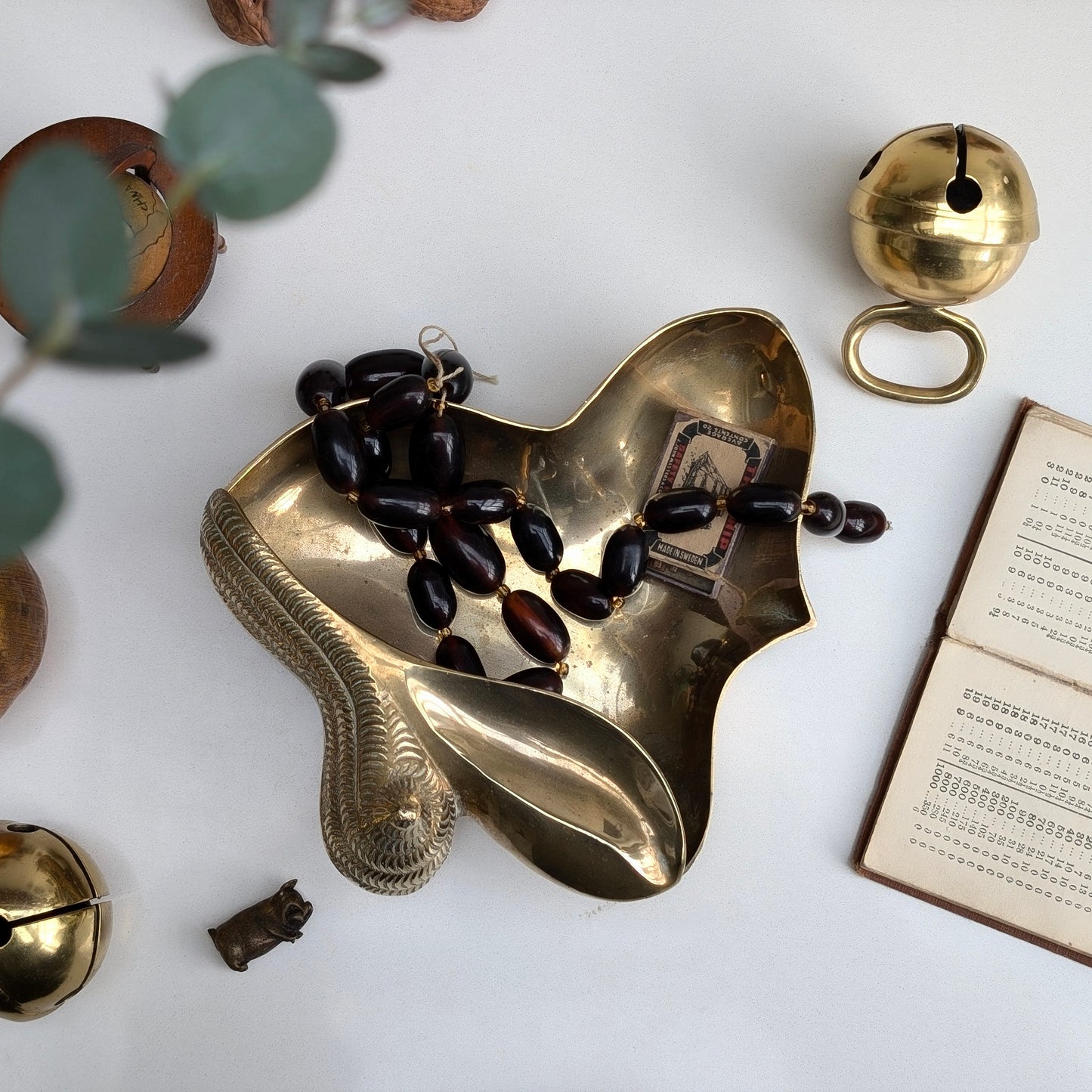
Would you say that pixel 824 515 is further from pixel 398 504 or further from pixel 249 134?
pixel 249 134

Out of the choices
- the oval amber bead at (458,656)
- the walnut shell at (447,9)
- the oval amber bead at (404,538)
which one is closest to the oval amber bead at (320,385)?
the oval amber bead at (404,538)

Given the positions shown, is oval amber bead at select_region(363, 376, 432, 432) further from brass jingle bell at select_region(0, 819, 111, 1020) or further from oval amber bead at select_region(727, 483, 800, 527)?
brass jingle bell at select_region(0, 819, 111, 1020)

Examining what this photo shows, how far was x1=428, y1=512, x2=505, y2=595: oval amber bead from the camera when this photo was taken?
2.70 ft

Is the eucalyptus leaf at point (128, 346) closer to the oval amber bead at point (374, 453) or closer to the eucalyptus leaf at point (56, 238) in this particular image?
the eucalyptus leaf at point (56, 238)

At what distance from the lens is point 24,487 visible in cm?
22

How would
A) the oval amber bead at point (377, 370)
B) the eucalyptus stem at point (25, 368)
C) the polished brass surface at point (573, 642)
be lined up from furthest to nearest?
1. the oval amber bead at point (377, 370)
2. the polished brass surface at point (573, 642)
3. the eucalyptus stem at point (25, 368)

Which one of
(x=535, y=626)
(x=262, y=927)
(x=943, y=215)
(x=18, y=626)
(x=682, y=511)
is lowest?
(x=262, y=927)

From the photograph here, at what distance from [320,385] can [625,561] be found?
0.97 ft

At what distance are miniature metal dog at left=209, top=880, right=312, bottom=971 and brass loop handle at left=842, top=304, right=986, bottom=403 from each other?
0.68 m

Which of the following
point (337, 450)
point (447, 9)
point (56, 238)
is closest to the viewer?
point (56, 238)

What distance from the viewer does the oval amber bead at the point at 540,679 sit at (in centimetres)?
83

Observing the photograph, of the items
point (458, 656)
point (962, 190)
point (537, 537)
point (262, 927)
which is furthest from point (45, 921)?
point (962, 190)

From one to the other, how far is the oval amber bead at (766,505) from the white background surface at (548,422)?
10 cm

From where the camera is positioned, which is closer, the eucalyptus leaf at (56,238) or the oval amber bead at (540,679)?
the eucalyptus leaf at (56,238)
